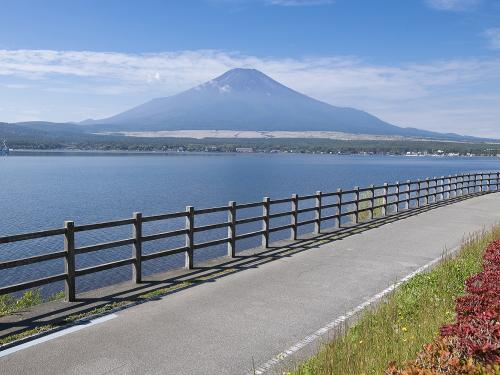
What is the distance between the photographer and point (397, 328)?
7375 mm

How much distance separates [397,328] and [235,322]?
2532 millimetres

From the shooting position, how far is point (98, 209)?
49906 mm

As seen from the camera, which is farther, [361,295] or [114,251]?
[114,251]

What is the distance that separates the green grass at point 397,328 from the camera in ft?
19.7

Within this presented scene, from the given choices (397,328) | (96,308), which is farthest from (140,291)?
(397,328)

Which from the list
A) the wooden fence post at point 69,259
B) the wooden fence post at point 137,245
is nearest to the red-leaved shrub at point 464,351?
the wooden fence post at point 69,259

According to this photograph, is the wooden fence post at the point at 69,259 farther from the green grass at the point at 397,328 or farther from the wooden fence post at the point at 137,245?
the green grass at the point at 397,328

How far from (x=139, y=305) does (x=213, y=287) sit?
177 centimetres

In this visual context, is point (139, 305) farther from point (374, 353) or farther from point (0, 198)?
point (0, 198)

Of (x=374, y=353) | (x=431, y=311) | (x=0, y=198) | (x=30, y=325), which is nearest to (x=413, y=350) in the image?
(x=374, y=353)

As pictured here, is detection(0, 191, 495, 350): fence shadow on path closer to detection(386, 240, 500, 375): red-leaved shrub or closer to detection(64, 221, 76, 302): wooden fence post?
detection(64, 221, 76, 302): wooden fence post

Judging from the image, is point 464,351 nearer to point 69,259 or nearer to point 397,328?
point 397,328

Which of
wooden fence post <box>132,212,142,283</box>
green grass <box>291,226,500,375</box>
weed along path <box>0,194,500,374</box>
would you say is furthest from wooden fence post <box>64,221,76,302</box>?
green grass <box>291,226,500,375</box>

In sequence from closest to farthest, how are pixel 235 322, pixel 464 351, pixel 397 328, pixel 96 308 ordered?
pixel 464 351, pixel 397 328, pixel 235 322, pixel 96 308
